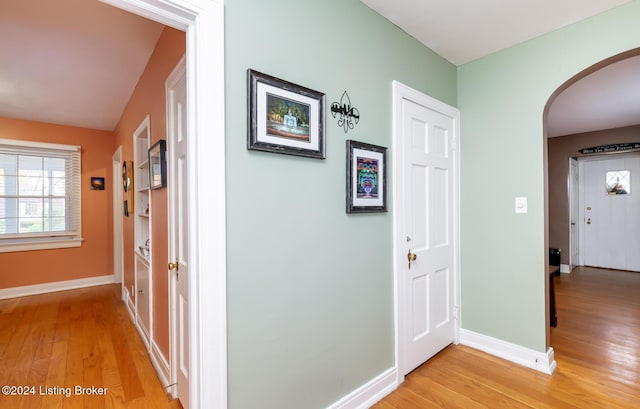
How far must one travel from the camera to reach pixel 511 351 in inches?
90.7

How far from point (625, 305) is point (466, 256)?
255 cm

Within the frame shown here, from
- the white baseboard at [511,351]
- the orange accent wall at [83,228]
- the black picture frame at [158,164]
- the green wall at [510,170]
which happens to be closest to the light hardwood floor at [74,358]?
the orange accent wall at [83,228]

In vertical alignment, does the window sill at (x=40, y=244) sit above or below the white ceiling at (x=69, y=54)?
below

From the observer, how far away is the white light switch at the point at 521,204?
2.26 metres

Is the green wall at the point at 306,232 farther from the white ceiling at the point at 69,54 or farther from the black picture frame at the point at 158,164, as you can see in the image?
the white ceiling at the point at 69,54

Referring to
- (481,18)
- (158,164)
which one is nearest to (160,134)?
(158,164)

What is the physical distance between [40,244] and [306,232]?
495 cm

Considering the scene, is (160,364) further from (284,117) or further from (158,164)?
(284,117)

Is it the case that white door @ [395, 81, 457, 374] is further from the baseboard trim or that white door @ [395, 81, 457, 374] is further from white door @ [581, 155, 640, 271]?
white door @ [581, 155, 640, 271]

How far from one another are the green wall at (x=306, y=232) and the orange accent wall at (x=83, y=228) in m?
4.72

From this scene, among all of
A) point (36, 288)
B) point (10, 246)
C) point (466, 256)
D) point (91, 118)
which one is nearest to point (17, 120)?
point (91, 118)

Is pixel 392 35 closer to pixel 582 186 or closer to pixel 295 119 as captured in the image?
pixel 295 119

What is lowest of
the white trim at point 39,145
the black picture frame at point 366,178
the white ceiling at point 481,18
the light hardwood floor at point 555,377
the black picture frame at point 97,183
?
the light hardwood floor at point 555,377

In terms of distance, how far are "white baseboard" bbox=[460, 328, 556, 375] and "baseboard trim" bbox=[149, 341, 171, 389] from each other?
2371 millimetres
